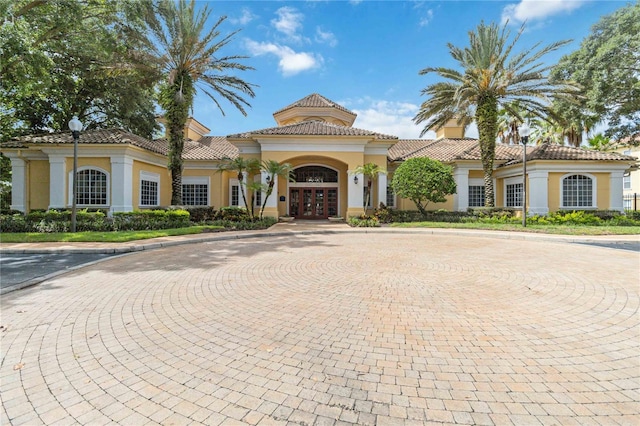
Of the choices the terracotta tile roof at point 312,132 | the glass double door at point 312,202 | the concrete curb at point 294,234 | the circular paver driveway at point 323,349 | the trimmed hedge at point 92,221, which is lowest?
the circular paver driveway at point 323,349

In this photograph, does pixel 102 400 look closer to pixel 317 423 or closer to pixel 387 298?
pixel 317 423

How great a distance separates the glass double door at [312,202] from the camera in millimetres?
23641

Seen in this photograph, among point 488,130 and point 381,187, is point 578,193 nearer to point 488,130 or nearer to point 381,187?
point 488,130

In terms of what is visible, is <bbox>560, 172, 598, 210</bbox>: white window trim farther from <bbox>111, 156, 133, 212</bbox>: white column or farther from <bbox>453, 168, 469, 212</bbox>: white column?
<bbox>111, 156, 133, 212</bbox>: white column

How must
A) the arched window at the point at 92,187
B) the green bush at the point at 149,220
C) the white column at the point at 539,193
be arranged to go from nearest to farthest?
the green bush at the point at 149,220 < the arched window at the point at 92,187 < the white column at the point at 539,193

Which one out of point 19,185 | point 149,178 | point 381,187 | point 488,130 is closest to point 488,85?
point 488,130

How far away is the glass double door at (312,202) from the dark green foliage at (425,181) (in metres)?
6.11

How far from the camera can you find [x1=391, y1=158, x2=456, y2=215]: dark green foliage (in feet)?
61.7

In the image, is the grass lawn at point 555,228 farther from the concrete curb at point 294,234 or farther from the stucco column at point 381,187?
the stucco column at point 381,187

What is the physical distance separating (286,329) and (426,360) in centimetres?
183

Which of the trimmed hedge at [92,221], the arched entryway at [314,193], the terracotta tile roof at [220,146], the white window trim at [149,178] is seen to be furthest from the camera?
the terracotta tile roof at [220,146]

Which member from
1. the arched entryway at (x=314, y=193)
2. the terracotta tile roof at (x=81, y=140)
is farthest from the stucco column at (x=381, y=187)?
the terracotta tile roof at (x=81, y=140)

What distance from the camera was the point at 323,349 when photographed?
3496 millimetres

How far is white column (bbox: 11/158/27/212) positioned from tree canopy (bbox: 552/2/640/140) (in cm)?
3739
